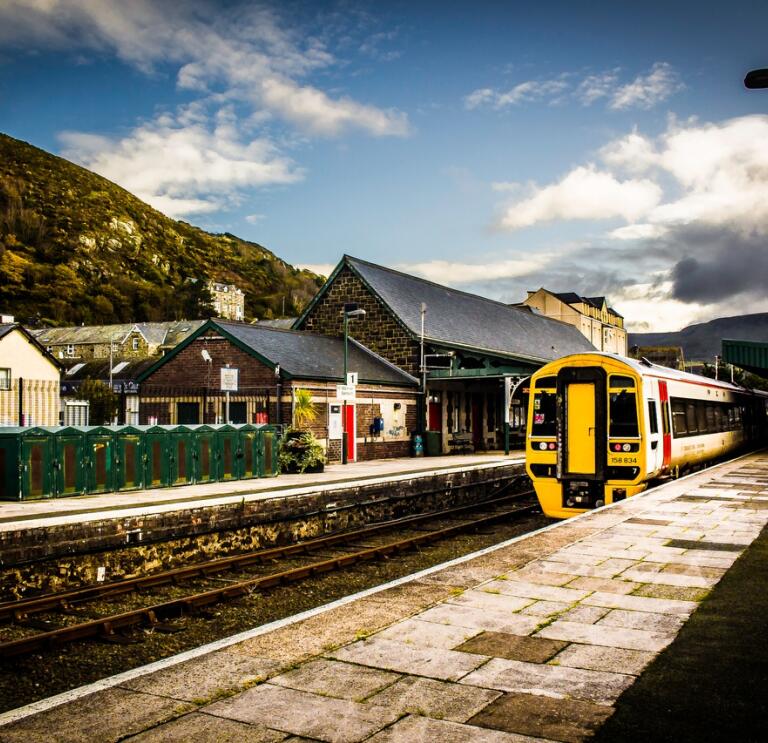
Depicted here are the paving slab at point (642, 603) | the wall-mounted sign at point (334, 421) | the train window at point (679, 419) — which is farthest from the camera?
the wall-mounted sign at point (334, 421)

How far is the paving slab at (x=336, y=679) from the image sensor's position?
5139 millimetres

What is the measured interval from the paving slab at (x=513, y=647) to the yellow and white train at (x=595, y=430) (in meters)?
9.72

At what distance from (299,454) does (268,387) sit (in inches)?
148

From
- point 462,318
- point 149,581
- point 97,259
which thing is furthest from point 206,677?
point 97,259

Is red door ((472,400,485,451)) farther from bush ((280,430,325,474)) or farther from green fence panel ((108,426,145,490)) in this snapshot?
green fence panel ((108,426,145,490))

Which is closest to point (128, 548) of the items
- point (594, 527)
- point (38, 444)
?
point (38, 444)

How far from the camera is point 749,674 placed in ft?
17.5

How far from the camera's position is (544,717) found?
466cm

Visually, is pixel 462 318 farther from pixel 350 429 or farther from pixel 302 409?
pixel 302 409

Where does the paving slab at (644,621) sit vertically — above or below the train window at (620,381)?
below

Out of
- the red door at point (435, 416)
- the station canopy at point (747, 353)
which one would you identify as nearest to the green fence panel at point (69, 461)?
the red door at point (435, 416)

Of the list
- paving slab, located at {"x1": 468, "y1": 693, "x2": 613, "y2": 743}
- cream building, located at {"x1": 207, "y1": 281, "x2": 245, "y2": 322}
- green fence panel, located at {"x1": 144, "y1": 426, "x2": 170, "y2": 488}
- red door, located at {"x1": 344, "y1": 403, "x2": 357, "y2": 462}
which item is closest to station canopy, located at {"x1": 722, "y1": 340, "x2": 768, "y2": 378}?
red door, located at {"x1": 344, "y1": 403, "x2": 357, "y2": 462}

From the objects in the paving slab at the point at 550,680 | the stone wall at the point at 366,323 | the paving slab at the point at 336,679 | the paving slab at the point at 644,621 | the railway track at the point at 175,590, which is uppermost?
the stone wall at the point at 366,323

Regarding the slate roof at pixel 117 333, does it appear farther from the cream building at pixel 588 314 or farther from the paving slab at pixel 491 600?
the paving slab at pixel 491 600
